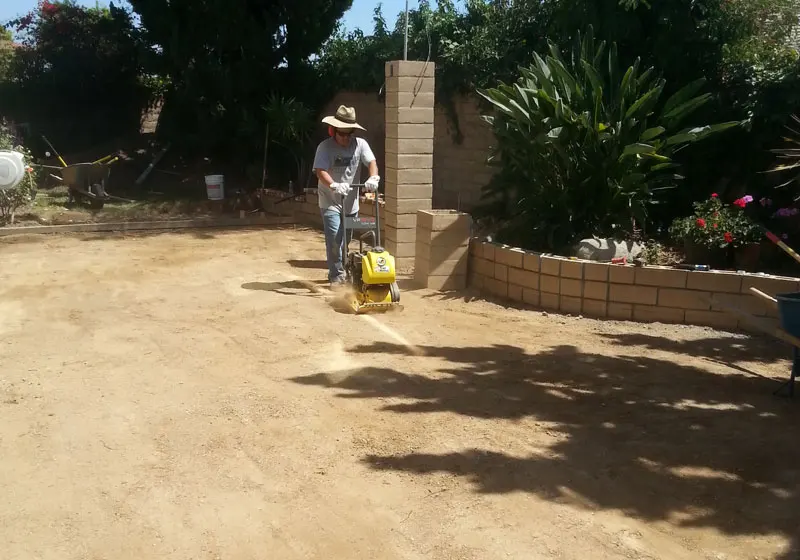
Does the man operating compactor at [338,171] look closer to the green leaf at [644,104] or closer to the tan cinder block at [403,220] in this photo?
the tan cinder block at [403,220]

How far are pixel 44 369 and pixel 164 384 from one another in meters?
0.99

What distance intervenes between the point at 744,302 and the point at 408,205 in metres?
3.56

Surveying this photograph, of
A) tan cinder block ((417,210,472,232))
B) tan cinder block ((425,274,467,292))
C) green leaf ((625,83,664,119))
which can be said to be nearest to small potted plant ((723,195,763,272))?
green leaf ((625,83,664,119))

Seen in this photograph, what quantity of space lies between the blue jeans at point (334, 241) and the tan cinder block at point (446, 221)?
2.48ft

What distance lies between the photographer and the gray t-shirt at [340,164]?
26.6 ft

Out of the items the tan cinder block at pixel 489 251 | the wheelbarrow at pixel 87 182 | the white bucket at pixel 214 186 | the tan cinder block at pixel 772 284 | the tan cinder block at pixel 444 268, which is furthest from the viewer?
the white bucket at pixel 214 186

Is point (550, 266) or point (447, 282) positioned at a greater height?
point (550, 266)

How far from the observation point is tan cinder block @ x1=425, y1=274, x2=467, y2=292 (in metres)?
8.39

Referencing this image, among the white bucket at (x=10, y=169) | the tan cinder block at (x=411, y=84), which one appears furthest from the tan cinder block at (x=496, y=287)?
the white bucket at (x=10, y=169)

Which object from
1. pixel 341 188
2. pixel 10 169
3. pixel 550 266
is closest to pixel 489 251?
pixel 550 266

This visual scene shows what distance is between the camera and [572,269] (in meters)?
7.44

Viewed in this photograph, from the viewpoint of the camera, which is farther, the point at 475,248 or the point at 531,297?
the point at 475,248

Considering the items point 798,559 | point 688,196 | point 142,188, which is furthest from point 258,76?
point 798,559

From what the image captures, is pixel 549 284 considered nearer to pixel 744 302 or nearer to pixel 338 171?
pixel 744 302
